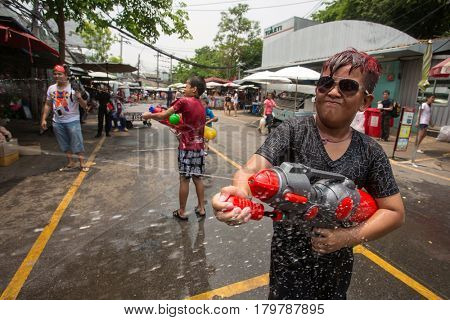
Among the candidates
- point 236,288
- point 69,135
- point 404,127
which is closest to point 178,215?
point 236,288

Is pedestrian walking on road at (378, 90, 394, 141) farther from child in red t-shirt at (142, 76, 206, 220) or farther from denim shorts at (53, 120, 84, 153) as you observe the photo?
denim shorts at (53, 120, 84, 153)

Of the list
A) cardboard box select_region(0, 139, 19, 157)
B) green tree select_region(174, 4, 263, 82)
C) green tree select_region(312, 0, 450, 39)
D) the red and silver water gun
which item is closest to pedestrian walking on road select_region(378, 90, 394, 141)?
green tree select_region(312, 0, 450, 39)

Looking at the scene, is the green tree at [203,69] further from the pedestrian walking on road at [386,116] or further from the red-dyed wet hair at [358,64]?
the red-dyed wet hair at [358,64]

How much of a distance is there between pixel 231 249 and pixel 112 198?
2.38 m

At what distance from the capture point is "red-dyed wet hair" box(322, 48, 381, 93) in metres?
1.39

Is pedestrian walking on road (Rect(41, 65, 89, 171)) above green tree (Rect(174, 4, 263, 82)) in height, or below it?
below

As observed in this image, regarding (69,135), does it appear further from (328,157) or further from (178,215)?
(328,157)

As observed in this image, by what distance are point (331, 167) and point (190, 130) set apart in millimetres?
2578

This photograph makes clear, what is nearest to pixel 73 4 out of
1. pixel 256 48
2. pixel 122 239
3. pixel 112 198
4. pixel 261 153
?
pixel 112 198

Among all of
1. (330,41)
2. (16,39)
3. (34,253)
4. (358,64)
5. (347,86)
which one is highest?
(330,41)

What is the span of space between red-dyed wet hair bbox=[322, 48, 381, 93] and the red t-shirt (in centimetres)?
244

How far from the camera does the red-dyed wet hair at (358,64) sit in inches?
54.7

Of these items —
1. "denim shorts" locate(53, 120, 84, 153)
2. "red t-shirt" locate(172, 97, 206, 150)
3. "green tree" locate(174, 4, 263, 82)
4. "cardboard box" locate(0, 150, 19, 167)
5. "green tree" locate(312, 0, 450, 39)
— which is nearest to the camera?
"red t-shirt" locate(172, 97, 206, 150)

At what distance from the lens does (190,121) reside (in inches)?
147
